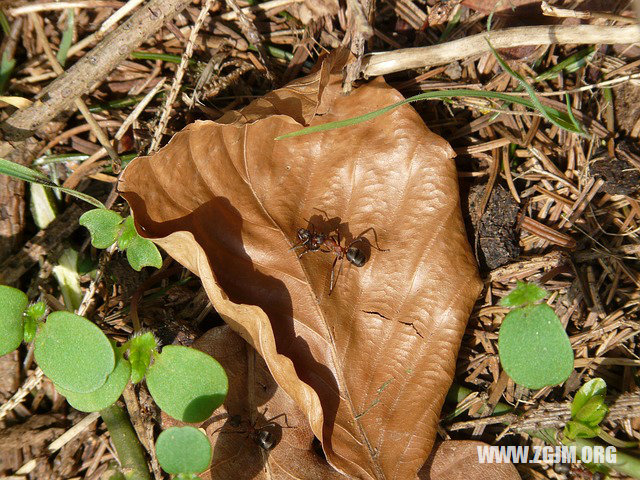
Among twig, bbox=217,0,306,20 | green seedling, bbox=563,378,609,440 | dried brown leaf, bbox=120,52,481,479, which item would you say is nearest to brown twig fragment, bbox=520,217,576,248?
dried brown leaf, bbox=120,52,481,479

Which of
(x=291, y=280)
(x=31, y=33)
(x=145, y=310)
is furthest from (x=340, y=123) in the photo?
(x=31, y=33)

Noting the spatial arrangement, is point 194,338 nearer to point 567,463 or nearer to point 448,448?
point 448,448

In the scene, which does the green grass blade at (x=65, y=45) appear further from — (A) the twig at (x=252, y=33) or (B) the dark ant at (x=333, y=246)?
(B) the dark ant at (x=333, y=246)

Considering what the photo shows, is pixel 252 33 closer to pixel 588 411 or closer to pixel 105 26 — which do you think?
pixel 105 26

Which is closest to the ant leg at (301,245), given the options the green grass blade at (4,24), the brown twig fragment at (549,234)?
the brown twig fragment at (549,234)

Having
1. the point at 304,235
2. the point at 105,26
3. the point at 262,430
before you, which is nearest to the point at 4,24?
the point at 105,26

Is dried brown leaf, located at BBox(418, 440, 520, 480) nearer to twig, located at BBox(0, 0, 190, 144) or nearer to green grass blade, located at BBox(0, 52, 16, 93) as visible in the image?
twig, located at BBox(0, 0, 190, 144)
